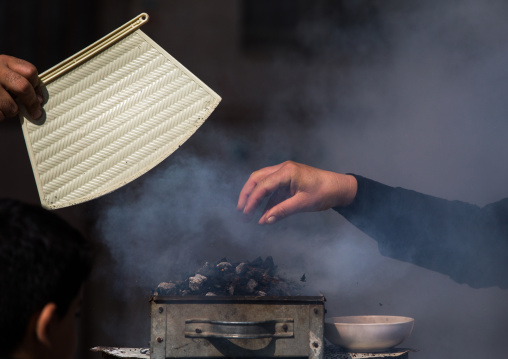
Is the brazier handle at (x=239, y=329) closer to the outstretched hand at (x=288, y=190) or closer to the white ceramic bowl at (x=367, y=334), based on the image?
the white ceramic bowl at (x=367, y=334)

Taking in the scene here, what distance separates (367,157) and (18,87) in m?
2.65

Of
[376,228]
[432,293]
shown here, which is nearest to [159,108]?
[376,228]

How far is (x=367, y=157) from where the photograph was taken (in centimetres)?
379

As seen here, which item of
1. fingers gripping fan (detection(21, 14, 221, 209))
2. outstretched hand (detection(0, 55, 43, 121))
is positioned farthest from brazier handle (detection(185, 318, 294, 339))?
outstretched hand (detection(0, 55, 43, 121))

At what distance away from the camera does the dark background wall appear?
363 centimetres

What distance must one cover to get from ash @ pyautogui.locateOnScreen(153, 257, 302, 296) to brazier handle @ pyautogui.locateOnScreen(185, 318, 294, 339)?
230 mm

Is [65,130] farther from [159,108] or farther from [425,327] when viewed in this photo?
[425,327]

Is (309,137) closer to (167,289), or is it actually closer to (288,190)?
(288,190)

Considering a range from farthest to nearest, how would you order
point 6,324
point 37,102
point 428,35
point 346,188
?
point 428,35 < point 346,188 < point 37,102 < point 6,324

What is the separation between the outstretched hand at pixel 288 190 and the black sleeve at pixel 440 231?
0.29 metres

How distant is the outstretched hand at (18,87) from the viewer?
1.72 meters

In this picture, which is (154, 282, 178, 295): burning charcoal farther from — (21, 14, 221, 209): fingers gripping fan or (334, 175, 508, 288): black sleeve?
(334, 175, 508, 288): black sleeve

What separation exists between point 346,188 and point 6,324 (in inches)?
65.2

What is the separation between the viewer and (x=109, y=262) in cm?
390
